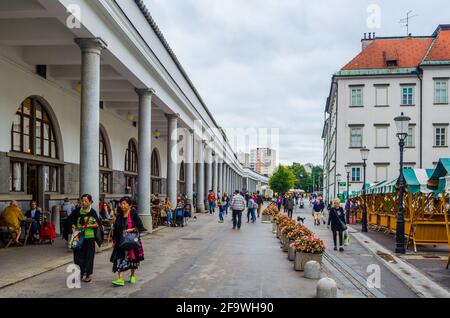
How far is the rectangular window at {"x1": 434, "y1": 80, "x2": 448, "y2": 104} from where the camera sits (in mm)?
47750

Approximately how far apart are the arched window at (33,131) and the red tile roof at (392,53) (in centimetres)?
3653

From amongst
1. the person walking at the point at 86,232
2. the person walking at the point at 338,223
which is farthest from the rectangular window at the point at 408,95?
the person walking at the point at 86,232

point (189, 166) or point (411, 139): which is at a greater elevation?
point (411, 139)

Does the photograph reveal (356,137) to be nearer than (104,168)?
No

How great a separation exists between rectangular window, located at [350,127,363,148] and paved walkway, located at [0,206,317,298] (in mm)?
34923

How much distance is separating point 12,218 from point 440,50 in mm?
44520

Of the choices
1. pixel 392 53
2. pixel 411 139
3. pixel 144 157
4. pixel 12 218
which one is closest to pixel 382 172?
pixel 411 139

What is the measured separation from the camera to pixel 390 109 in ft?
162

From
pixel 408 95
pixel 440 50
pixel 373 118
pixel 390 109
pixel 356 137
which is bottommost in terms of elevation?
pixel 356 137

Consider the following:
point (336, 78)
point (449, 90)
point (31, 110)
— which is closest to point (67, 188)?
point (31, 110)

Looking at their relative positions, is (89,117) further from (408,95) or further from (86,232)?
(408,95)

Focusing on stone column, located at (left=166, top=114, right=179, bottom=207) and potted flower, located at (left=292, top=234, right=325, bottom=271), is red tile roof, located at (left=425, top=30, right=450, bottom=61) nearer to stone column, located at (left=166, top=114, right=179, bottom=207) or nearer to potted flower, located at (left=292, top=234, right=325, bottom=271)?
stone column, located at (left=166, top=114, right=179, bottom=207)

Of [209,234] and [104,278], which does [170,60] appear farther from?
[104,278]

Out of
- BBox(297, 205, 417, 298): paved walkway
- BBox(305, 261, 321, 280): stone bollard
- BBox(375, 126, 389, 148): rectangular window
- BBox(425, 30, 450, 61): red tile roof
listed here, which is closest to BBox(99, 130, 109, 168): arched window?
BBox(297, 205, 417, 298): paved walkway
